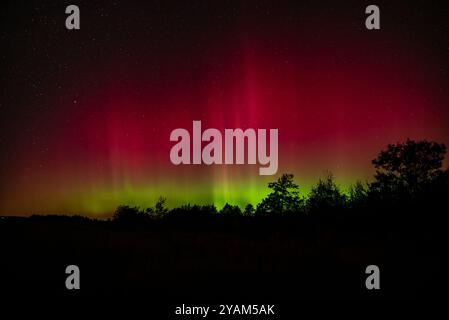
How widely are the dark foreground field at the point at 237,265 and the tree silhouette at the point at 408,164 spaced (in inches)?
399

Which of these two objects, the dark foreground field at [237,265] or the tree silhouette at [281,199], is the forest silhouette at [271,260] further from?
the tree silhouette at [281,199]

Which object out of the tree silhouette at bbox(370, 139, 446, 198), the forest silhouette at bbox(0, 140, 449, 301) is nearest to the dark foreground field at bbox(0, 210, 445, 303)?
the forest silhouette at bbox(0, 140, 449, 301)

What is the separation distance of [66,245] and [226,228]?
434 inches

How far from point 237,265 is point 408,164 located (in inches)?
787

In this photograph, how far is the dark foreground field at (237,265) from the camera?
26.5 feet

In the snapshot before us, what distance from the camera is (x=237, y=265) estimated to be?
10.2 m

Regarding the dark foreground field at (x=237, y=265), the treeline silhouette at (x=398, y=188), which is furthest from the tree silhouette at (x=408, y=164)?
the dark foreground field at (x=237, y=265)

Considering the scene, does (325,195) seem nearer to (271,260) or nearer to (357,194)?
(357,194)

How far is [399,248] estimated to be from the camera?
1195 cm

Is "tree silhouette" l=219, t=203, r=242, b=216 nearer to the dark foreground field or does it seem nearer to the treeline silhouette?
the treeline silhouette

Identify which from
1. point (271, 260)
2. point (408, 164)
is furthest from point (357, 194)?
point (271, 260)

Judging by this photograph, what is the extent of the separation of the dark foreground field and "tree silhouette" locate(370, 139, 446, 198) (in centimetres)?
1012

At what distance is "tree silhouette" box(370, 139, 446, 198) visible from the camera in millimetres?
24828

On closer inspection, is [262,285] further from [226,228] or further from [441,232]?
[226,228]
